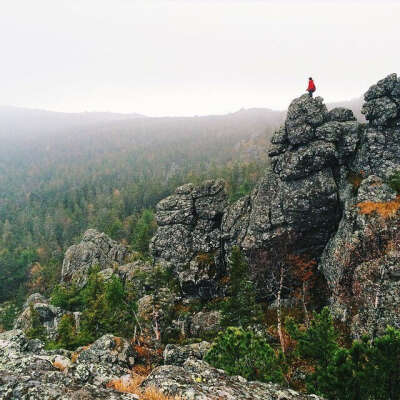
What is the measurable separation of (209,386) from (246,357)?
7801 millimetres

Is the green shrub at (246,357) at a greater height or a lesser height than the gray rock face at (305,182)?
lesser

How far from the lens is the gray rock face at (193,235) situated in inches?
1863

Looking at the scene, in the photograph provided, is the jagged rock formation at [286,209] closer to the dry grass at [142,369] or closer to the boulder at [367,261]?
the boulder at [367,261]

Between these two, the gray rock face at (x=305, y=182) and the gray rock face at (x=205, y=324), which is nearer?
the gray rock face at (x=305, y=182)

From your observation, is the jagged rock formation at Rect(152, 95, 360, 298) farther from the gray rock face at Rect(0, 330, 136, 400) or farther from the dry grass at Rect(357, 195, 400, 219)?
the gray rock face at Rect(0, 330, 136, 400)

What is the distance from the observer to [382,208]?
32250 mm

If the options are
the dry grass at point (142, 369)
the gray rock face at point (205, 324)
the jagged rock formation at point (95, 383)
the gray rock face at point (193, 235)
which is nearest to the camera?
the jagged rock formation at point (95, 383)

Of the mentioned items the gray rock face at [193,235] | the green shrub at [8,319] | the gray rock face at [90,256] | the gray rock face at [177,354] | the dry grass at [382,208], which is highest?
the dry grass at [382,208]

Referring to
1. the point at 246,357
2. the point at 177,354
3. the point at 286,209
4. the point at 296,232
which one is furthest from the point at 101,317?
the point at 286,209

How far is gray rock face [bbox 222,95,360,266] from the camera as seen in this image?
39731 mm

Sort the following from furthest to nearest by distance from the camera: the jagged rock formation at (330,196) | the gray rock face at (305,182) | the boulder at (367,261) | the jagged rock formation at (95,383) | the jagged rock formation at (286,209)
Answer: the jagged rock formation at (286,209) → the gray rock face at (305,182) → the jagged rock formation at (330,196) → the boulder at (367,261) → the jagged rock formation at (95,383)

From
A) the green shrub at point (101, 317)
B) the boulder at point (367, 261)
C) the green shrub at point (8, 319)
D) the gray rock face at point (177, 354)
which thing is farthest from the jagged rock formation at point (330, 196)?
the green shrub at point (8, 319)

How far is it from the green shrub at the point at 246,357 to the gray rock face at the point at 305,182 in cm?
2315

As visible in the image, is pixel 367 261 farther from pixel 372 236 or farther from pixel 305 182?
pixel 305 182
